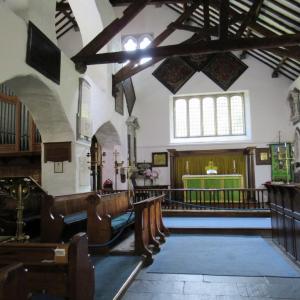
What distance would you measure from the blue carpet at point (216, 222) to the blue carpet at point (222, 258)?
57cm

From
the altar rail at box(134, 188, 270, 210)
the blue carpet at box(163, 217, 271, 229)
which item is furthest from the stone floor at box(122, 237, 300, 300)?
the altar rail at box(134, 188, 270, 210)

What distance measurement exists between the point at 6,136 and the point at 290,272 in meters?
6.41

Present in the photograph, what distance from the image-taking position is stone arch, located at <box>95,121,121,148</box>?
945 cm

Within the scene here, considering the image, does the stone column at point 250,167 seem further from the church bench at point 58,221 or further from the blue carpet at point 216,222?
the church bench at point 58,221

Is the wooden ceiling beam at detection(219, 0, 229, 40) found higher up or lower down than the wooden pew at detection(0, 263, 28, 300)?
higher up

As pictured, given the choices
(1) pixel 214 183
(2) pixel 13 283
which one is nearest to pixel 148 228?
(2) pixel 13 283

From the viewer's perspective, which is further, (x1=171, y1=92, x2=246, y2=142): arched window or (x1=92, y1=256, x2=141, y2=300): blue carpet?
(x1=171, y1=92, x2=246, y2=142): arched window

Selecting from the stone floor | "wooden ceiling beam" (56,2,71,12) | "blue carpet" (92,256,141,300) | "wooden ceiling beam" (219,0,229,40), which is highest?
"wooden ceiling beam" (56,2,71,12)

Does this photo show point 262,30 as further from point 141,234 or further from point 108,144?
point 141,234

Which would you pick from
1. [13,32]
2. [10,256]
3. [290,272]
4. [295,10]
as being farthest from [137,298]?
[295,10]

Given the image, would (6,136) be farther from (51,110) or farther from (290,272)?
(290,272)

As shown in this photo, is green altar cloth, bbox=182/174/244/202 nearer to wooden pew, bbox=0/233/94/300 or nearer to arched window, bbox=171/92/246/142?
arched window, bbox=171/92/246/142

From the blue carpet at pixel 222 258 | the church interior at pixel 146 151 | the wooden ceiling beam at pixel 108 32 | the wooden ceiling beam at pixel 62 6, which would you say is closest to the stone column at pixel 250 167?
the church interior at pixel 146 151

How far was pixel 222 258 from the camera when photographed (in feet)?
14.5
